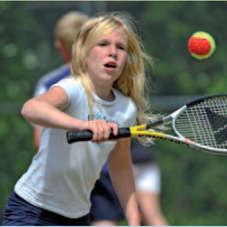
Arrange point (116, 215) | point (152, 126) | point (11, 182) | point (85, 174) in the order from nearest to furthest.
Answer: point (152, 126)
point (85, 174)
point (116, 215)
point (11, 182)

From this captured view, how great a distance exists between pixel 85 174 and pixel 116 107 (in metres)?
0.33

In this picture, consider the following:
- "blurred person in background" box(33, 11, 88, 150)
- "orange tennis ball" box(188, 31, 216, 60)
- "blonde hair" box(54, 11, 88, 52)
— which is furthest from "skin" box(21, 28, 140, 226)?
"blonde hair" box(54, 11, 88, 52)

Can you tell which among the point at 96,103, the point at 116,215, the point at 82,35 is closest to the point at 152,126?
the point at 96,103

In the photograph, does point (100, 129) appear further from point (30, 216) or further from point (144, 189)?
point (144, 189)

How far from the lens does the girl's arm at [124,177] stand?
14.9 ft

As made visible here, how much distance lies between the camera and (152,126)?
4.07 meters

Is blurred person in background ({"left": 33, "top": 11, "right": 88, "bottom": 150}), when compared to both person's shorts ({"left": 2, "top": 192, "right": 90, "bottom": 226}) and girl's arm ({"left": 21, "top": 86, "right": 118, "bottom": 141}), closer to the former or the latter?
person's shorts ({"left": 2, "top": 192, "right": 90, "bottom": 226})

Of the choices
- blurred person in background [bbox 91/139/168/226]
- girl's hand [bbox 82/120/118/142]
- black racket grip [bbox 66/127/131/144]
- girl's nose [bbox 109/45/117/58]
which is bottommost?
blurred person in background [bbox 91/139/168/226]

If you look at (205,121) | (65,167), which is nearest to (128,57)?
(205,121)

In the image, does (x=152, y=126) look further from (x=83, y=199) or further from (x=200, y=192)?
(x=200, y=192)

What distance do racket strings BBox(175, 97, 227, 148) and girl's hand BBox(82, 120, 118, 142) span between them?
51 cm

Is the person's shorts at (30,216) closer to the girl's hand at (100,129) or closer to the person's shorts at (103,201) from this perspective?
the girl's hand at (100,129)

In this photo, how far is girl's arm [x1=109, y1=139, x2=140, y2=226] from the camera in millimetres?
4555

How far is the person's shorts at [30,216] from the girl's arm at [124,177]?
309mm
